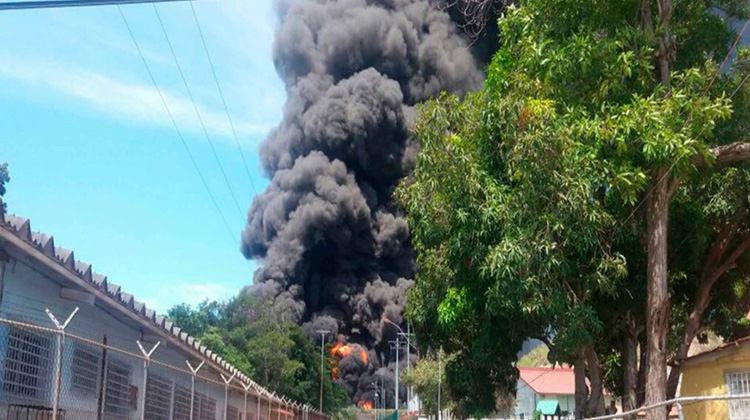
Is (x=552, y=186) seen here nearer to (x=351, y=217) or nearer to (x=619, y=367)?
(x=619, y=367)

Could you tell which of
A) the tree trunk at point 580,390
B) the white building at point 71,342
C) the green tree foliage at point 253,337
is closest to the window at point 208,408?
the white building at point 71,342

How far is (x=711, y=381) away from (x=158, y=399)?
11.3m

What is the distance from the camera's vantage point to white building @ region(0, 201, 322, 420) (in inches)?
324

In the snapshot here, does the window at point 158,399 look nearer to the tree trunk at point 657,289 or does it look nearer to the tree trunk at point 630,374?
the tree trunk at point 657,289

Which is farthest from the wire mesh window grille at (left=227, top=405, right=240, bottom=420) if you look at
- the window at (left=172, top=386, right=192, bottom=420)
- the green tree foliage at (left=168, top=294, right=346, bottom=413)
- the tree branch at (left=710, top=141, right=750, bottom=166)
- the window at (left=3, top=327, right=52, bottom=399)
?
the green tree foliage at (left=168, top=294, right=346, bottom=413)

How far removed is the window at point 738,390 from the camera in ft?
51.4

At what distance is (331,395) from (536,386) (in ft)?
52.1

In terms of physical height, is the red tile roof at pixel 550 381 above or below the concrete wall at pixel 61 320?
above

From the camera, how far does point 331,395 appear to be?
57.2 metres

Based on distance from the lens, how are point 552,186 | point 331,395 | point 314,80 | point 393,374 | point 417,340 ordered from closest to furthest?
point 552,186, point 417,340, point 331,395, point 314,80, point 393,374

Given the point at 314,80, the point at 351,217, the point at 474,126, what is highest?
the point at 314,80

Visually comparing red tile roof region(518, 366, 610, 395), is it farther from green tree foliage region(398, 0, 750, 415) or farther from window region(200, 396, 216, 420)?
window region(200, 396, 216, 420)

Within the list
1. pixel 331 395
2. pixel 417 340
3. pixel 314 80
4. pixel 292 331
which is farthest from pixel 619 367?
pixel 314 80

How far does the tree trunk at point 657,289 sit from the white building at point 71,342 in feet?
23.7
